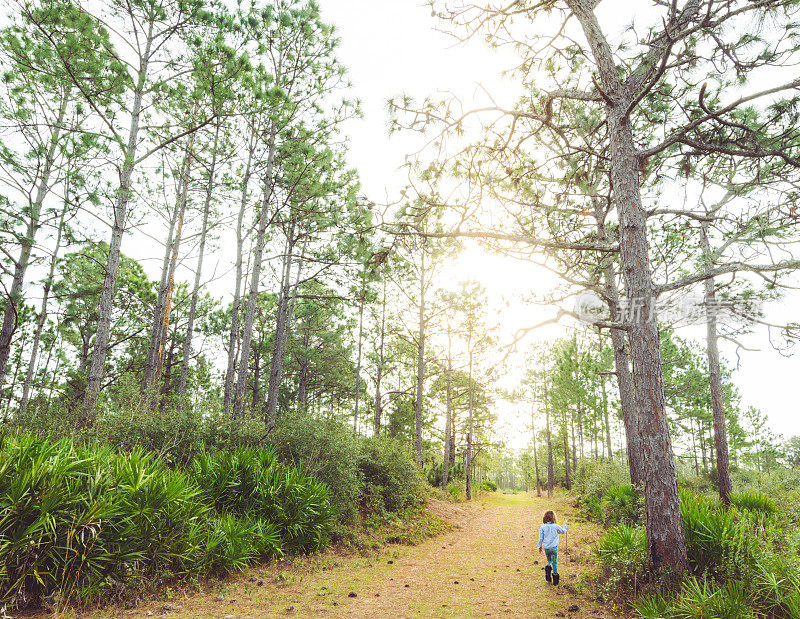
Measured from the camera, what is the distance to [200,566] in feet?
16.5

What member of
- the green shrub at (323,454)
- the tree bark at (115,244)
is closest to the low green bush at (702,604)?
the green shrub at (323,454)

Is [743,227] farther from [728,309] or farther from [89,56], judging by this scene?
[89,56]

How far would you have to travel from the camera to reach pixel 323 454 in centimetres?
846

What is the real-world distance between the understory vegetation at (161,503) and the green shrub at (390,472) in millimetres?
792

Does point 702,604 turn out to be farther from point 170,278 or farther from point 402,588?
point 170,278

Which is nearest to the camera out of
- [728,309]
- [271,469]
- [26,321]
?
[728,309]

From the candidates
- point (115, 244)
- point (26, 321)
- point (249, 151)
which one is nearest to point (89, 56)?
point (115, 244)

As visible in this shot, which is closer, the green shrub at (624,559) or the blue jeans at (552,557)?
the green shrub at (624,559)

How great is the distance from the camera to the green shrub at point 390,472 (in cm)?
1062

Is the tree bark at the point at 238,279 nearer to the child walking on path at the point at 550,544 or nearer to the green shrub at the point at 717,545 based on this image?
the child walking on path at the point at 550,544

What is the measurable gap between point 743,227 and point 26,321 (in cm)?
2533

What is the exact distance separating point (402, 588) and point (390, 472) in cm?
515

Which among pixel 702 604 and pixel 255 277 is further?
pixel 255 277

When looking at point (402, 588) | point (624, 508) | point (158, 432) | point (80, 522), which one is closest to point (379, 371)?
point (624, 508)
